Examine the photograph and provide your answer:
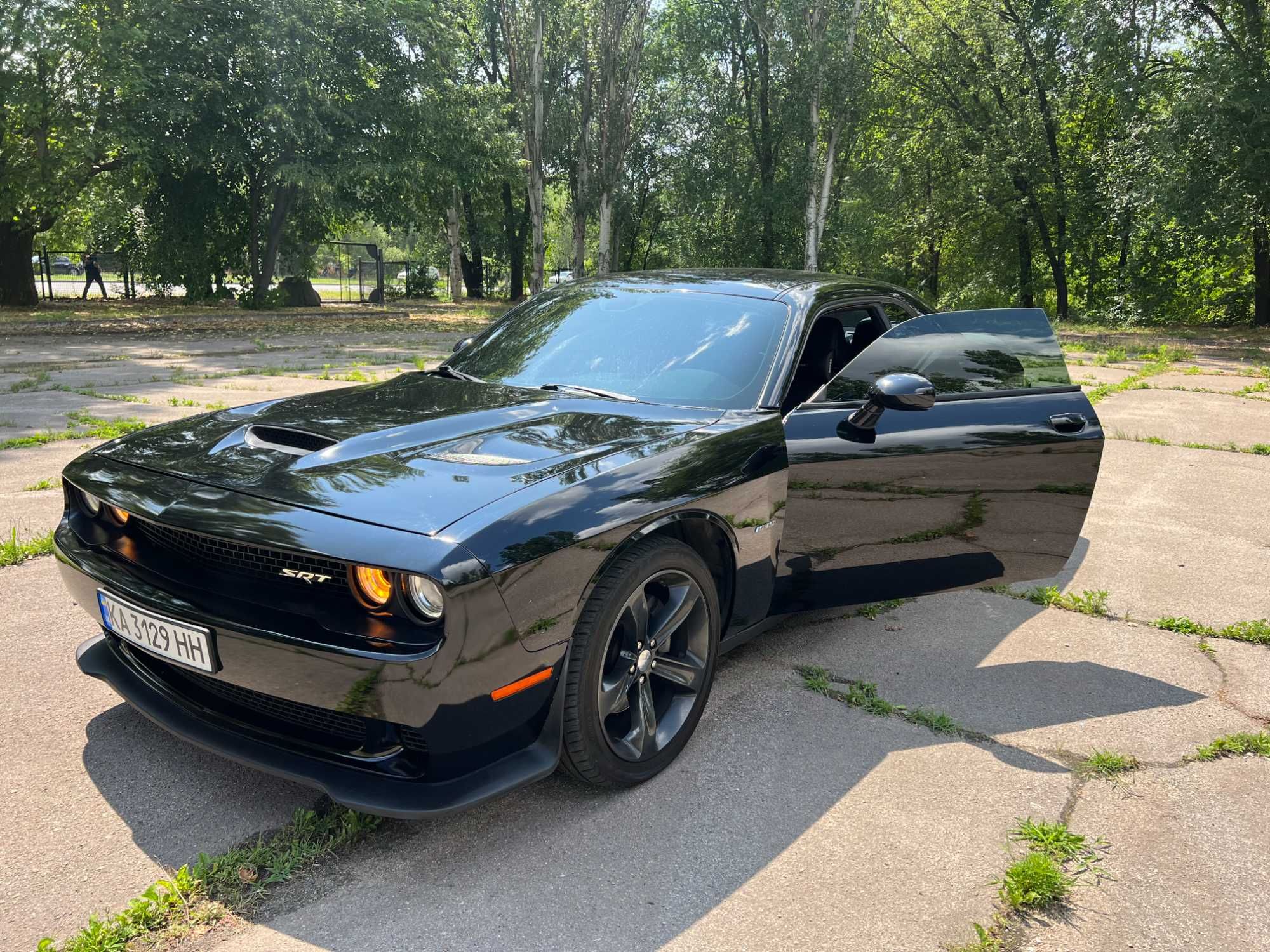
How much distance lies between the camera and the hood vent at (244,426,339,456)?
9.22ft

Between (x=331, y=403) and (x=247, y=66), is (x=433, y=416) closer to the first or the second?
(x=331, y=403)

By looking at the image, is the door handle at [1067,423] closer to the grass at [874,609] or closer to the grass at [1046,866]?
the grass at [874,609]

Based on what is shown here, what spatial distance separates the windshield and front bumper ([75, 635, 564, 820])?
144 centimetres

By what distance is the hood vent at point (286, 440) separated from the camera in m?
2.81

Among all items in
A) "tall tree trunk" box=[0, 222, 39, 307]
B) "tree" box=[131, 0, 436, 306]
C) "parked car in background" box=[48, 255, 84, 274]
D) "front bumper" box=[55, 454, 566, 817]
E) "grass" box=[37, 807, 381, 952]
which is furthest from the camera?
"parked car in background" box=[48, 255, 84, 274]

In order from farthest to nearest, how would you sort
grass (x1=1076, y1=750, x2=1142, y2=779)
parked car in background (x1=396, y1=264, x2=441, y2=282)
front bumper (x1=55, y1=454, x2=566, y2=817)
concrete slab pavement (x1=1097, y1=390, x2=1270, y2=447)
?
parked car in background (x1=396, y1=264, x2=441, y2=282), concrete slab pavement (x1=1097, y1=390, x2=1270, y2=447), grass (x1=1076, y1=750, x2=1142, y2=779), front bumper (x1=55, y1=454, x2=566, y2=817)

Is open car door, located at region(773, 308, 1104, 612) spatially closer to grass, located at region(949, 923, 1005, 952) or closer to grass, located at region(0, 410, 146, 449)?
grass, located at region(949, 923, 1005, 952)

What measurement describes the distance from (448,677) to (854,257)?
41544 mm

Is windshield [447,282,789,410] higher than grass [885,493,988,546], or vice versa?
windshield [447,282,789,410]

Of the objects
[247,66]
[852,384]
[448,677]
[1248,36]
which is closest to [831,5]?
[1248,36]

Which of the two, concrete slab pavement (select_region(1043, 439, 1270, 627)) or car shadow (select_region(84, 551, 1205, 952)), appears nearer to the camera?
car shadow (select_region(84, 551, 1205, 952))

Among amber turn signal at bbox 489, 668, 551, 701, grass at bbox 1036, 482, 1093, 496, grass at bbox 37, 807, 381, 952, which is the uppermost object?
grass at bbox 1036, 482, 1093, 496

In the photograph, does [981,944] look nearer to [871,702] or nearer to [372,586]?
[871,702]

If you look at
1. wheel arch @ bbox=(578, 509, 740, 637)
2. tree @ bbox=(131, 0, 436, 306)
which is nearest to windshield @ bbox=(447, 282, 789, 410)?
wheel arch @ bbox=(578, 509, 740, 637)
